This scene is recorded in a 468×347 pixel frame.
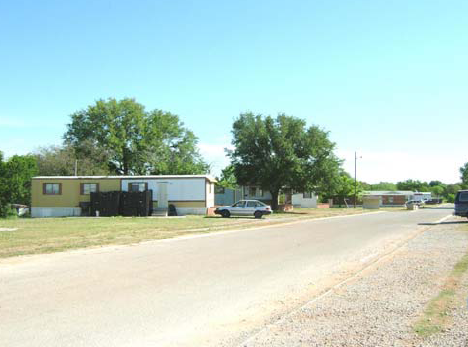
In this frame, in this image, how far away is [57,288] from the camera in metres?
9.29

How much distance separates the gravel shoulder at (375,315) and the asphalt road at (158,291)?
1.64 ft

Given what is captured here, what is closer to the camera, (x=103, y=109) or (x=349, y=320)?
(x=349, y=320)

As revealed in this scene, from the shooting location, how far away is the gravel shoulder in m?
5.81

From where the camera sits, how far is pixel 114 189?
42.3 metres

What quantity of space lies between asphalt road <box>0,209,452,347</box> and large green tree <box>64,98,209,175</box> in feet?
172

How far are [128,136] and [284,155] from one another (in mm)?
28217

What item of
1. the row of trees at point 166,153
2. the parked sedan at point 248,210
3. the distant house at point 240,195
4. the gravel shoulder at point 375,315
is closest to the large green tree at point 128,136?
the row of trees at point 166,153

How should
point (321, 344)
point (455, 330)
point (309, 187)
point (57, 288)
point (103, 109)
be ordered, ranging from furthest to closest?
point (103, 109)
point (309, 187)
point (57, 288)
point (455, 330)
point (321, 344)

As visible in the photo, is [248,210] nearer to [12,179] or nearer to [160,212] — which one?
[160,212]

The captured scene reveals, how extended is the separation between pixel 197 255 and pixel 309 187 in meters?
36.9

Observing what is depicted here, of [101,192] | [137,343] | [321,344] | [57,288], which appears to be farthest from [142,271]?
[101,192]

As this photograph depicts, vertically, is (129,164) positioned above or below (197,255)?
above

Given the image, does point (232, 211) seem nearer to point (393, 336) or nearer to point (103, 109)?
point (393, 336)

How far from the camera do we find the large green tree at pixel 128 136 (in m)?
67.3
